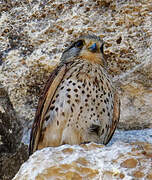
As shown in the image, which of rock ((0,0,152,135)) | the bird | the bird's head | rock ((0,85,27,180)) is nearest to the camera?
the bird

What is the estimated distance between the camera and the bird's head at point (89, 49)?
11.5ft

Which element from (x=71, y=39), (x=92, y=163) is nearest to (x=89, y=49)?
(x=71, y=39)

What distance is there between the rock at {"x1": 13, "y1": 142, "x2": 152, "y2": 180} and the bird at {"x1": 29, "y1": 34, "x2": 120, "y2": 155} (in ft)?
2.07

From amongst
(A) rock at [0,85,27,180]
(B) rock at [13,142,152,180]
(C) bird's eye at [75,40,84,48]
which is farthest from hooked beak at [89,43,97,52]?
(B) rock at [13,142,152,180]

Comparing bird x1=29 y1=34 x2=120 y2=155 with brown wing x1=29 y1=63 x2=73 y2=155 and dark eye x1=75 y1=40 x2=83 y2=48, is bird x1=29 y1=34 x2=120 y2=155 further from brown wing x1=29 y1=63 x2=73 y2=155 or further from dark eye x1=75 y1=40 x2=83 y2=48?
dark eye x1=75 y1=40 x2=83 y2=48

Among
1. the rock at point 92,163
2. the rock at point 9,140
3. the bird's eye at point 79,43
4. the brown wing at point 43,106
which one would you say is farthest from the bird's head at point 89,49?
the rock at point 92,163

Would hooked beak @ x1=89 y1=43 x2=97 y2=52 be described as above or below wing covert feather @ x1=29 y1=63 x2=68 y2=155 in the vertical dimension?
above

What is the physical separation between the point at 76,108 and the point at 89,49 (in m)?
0.65

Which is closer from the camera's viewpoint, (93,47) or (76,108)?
(76,108)

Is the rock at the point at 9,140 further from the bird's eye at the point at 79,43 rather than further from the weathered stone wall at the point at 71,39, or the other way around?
the bird's eye at the point at 79,43

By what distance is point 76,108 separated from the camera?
312 cm

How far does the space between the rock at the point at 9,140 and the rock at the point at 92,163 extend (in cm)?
127

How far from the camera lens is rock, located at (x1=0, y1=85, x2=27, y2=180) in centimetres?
367

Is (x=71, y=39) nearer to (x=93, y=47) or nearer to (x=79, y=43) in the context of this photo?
(x=79, y=43)
